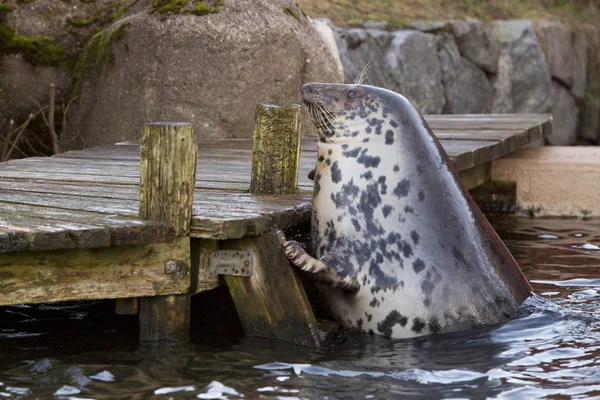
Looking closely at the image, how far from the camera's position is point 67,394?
13.1ft

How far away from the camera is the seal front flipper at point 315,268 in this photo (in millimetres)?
4543

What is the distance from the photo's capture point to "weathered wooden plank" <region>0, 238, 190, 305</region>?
14.2ft

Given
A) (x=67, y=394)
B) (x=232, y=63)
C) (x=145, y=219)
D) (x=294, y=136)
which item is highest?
(x=232, y=63)

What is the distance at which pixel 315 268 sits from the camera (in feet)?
15.0

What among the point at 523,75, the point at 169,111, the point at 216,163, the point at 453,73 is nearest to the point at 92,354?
the point at 216,163

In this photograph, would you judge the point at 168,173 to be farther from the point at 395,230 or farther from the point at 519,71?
the point at 519,71

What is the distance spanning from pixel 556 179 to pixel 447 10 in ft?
18.9

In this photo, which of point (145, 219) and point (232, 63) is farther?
point (232, 63)

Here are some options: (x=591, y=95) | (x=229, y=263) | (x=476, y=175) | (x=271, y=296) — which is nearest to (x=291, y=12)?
(x=476, y=175)

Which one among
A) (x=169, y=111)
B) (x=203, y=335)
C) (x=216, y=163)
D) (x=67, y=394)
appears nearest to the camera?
(x=67, y=394)

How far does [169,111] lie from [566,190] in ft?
11.7

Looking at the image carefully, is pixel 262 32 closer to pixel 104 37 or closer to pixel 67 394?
pixel 104 37

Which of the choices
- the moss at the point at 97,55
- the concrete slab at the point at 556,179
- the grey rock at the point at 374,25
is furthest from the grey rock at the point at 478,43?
the moss at the point at 97,55

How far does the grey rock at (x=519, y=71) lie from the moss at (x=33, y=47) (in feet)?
22.3
